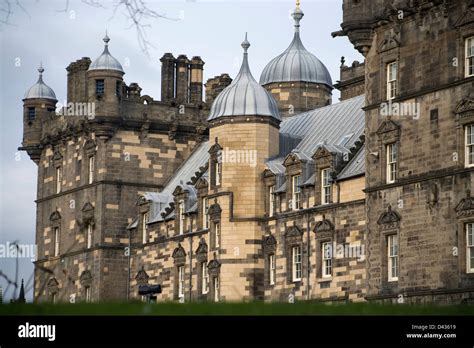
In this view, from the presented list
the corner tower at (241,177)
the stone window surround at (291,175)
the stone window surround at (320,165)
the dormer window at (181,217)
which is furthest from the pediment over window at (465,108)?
the dormer window at (181,217)

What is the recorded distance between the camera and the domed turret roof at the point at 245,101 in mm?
71812

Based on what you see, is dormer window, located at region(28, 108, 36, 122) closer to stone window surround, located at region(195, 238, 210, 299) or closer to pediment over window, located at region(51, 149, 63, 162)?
pediment over window, located at region(51, 149, 63, 162)

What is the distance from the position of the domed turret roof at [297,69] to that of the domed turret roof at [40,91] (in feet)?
55.0

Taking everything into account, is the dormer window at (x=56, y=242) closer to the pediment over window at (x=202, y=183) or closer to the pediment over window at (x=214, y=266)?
the pediment over window at (x=202, y=183)

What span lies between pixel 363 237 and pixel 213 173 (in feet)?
44.1

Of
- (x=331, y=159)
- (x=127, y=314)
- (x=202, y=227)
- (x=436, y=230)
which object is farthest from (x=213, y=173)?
(x=127, y=314)

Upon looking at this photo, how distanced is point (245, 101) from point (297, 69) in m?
15.3

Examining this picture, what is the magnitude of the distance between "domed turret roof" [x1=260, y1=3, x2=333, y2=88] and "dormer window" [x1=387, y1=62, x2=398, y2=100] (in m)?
29.2

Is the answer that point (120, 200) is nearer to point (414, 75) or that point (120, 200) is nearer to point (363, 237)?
point (363, 237)

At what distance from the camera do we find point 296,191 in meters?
68.9

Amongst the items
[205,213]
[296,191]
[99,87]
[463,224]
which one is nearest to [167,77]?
[99,87]

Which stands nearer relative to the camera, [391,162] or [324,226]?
[391,162]

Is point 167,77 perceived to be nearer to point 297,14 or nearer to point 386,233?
point 297,14

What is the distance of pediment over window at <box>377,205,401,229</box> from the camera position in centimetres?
5575
